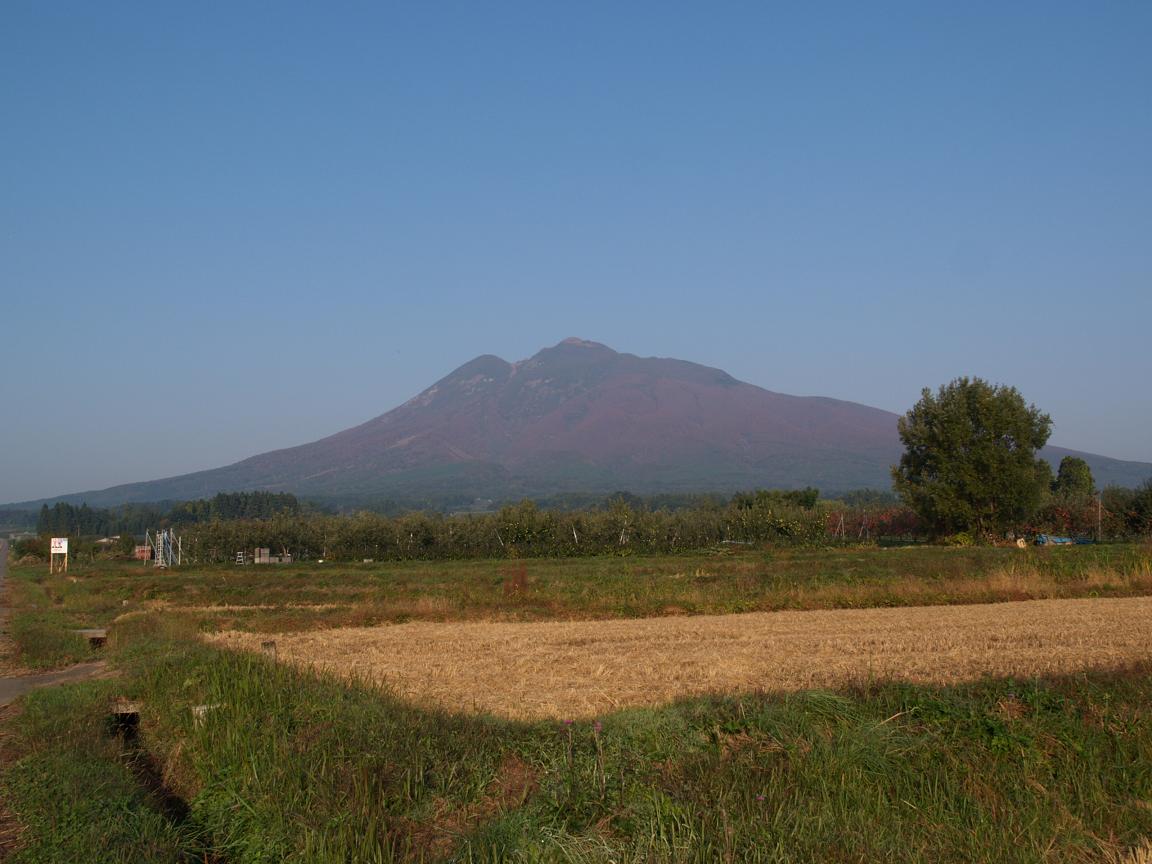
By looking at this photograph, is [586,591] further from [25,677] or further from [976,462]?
[976,462]

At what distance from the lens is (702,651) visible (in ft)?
55.4

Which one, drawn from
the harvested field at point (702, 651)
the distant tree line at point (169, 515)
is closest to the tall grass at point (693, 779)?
the harvested field at point (702, 651)

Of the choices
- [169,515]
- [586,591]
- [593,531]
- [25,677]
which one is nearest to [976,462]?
[593,531]

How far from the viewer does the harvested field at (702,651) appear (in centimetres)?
1248

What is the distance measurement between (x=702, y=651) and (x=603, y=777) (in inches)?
423

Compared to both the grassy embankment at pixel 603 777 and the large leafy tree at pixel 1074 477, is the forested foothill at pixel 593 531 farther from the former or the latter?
the grassy embankment at pixel 603 777

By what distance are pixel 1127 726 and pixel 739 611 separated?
1830 centimetres

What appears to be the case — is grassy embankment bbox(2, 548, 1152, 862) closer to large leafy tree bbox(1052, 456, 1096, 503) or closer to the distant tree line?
large leafy tree bbox(1052, 456, 1096, 503)

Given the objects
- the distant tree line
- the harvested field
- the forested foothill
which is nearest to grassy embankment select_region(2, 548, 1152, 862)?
the harvested field

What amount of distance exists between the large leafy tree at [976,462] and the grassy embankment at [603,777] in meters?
47.2

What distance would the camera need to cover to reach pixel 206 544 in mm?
63781

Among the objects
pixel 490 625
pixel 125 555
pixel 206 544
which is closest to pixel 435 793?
pixel 490 625

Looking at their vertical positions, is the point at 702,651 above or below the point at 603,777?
below

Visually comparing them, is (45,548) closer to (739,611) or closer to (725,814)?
(739,611)
